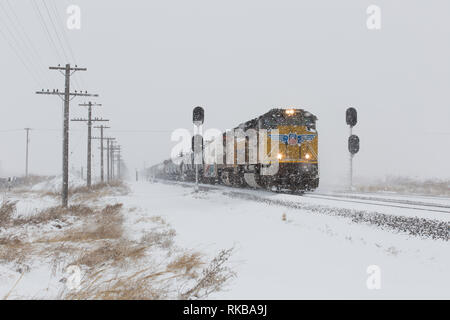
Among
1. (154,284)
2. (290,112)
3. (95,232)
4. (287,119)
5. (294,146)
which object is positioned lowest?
(95,232)

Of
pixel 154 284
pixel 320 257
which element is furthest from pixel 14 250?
pixel 320 257

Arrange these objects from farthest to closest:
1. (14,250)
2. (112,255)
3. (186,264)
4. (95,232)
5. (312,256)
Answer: (95,232), (14,250), (312,256), (112,255), (186,264)

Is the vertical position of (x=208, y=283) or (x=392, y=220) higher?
(x=392, y=220)

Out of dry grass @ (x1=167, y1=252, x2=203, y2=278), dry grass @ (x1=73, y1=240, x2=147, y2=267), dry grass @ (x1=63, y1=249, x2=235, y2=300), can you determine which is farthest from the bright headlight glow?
dry grass @ (x1=63, y1=249, x2=235, y2=300)

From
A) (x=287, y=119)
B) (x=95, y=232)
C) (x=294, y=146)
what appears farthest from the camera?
(x=287, y=119)

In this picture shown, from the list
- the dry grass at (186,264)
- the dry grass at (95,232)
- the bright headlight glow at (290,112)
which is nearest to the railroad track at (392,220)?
the dry grass at (186,264)

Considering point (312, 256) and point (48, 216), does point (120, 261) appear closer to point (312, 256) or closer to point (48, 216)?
point (312, 256)

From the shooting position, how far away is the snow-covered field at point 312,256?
440cm

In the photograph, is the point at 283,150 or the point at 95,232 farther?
the point at 283,150

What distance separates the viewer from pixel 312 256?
6109 mm

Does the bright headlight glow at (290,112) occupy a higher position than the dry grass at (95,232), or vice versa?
the bright headlight glow at (290,112)

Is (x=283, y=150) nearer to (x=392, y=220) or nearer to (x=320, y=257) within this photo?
(x=392, y=220)

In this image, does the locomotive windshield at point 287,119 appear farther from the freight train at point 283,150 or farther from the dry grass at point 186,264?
the dry grass at point 186,264
